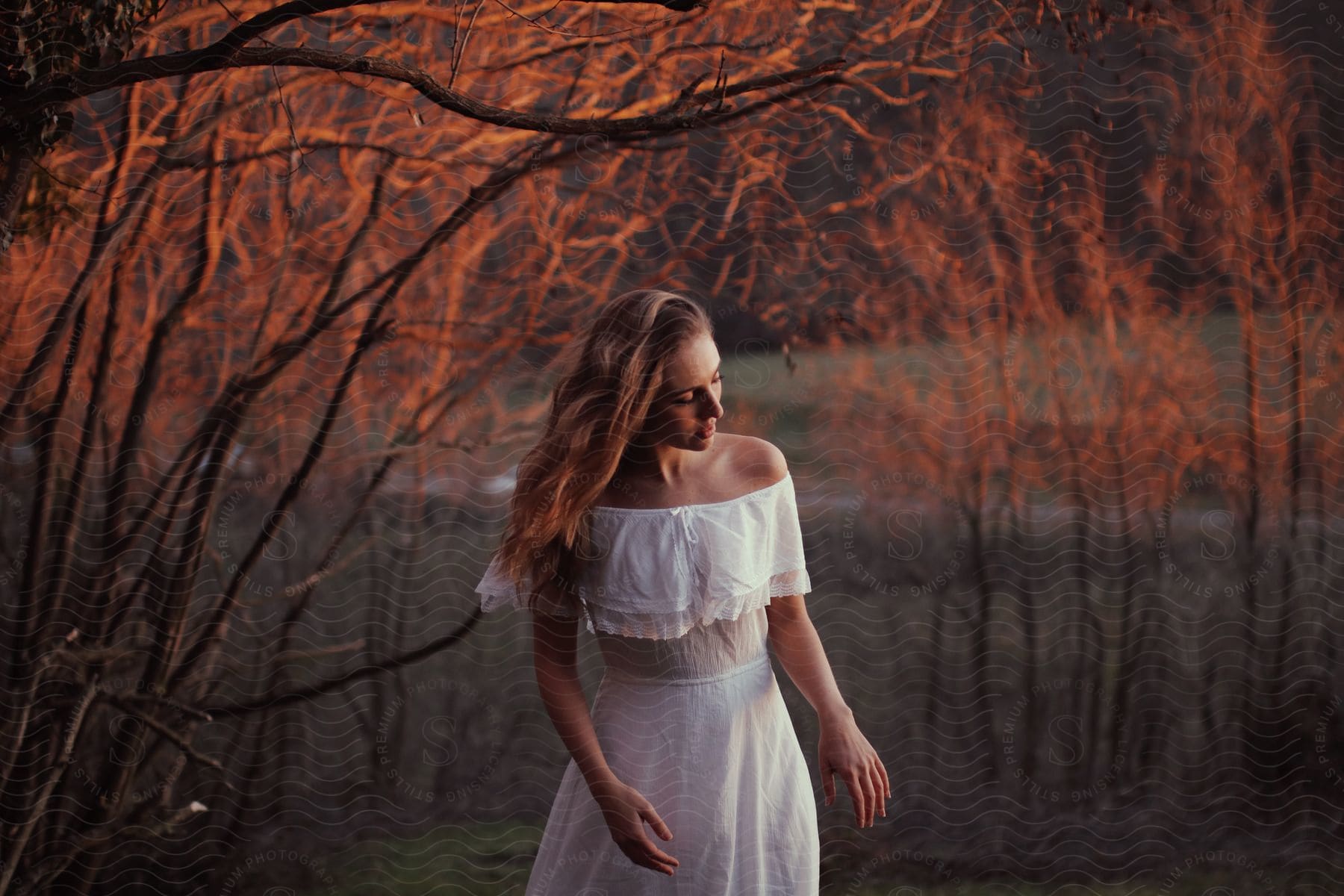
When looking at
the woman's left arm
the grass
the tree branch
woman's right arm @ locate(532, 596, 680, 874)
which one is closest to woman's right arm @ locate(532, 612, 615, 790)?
woman's right arm @ locate(532, 596, 680, 874)

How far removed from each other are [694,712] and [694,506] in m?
0.22

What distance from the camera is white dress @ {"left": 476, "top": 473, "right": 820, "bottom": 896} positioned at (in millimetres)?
1321

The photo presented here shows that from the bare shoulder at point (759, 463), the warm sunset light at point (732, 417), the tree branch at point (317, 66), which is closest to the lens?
the bare shoulder at point (759, 463)

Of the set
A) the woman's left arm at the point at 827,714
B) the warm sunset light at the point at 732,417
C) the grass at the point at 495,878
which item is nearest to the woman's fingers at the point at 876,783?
the woman's left arm at the point at 827,714

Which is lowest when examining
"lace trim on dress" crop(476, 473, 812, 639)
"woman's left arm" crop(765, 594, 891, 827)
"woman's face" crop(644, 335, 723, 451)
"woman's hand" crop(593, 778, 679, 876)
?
"woman's hand" crop(593, 778, 679, 876)

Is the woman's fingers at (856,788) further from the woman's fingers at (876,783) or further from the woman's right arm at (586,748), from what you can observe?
the woman's right arm at (586,748)

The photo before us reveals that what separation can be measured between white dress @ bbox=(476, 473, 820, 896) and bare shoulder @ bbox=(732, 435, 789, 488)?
0.05 ft

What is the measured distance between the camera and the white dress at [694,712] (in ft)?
4.33

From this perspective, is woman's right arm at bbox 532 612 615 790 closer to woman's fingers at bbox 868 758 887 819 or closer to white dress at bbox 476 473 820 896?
Result: white dress at bbox 476 473 820 896

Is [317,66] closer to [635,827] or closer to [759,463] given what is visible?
[759,463]

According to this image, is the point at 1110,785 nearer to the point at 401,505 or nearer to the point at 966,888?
the point at 966,888

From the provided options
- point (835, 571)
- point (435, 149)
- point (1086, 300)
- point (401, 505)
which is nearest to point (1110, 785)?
point (835, 571)

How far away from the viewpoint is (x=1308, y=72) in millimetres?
2273

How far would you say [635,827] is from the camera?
4.12 feet
